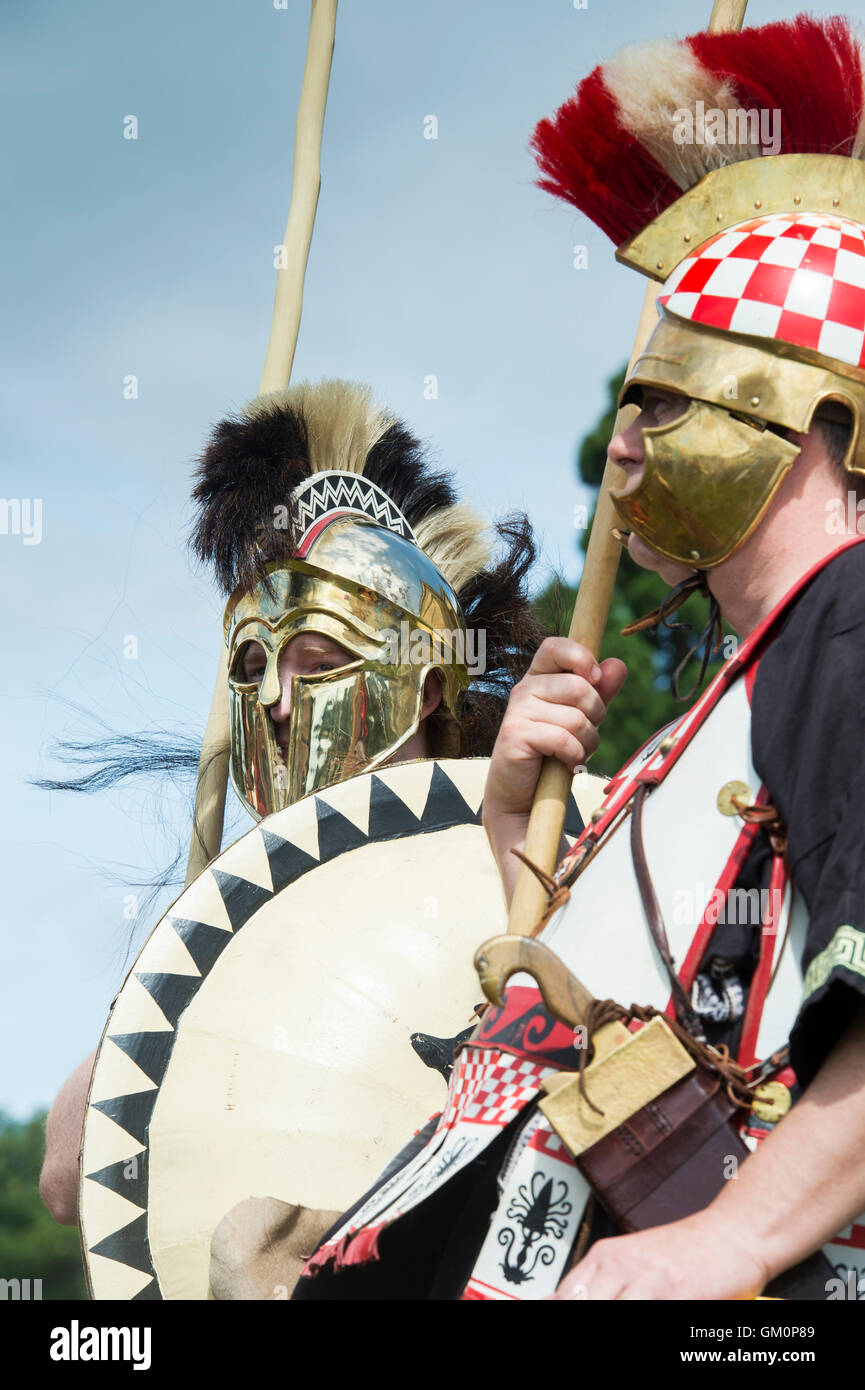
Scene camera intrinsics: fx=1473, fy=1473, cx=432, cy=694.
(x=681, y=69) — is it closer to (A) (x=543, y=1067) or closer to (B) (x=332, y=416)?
(A) (x=543, y=1067)

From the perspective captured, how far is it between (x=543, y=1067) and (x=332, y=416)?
124 inches

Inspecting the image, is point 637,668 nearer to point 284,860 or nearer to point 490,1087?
point 284,860

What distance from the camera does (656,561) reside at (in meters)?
2.18

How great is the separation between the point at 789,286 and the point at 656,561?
0.43 metres

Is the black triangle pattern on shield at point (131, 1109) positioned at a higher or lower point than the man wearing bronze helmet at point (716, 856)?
lower

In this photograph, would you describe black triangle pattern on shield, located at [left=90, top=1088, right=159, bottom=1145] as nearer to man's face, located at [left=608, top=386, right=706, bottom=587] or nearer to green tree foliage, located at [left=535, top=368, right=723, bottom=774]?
man's face, located at [left=608, top=386, right=706, bottom=587]

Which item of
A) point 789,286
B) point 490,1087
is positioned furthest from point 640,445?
point 490,1087

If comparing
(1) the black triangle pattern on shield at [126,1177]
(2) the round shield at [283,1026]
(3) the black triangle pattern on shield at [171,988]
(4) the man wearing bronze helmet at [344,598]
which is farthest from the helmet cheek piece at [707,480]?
(4) the man wearing bronze helmet at [344,598]

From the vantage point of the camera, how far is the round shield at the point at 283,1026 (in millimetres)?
2861

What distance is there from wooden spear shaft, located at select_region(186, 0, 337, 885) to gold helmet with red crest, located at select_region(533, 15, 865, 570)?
2.35 metres

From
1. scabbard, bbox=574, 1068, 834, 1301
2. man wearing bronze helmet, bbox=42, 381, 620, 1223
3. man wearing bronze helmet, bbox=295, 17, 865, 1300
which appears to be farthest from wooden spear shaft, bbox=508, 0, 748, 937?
man wearing bronze helmet, bbox=42, 381, 620, 1223

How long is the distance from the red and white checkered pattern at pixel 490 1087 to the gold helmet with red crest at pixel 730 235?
0.71m

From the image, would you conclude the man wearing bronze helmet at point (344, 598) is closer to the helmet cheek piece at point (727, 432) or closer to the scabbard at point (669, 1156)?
the helmet cheek piece at point (727, 432)

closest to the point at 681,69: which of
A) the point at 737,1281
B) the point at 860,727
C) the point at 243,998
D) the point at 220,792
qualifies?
the point at 860,727
